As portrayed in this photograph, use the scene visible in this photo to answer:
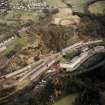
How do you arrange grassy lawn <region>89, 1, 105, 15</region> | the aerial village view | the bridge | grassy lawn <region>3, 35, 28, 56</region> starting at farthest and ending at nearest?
grassy lawn <region>89, 1, 105, 15</region>, grassy lawn <region>3, 35, 28, 56</region>, the bridge, the aerial village view

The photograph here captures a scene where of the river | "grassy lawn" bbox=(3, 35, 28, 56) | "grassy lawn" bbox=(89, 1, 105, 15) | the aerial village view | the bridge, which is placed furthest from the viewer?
"grassy lawn" bbox=(89, 1, 105, 15)

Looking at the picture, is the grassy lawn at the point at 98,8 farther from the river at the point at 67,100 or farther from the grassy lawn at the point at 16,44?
the river at the point at 67,100

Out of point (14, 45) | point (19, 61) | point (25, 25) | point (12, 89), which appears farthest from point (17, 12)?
point (12, 89)

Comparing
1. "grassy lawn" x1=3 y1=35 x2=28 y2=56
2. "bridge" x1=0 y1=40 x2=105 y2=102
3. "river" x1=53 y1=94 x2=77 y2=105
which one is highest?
"grassy lawn" x1=3 y1=35 x2=28 y2=56

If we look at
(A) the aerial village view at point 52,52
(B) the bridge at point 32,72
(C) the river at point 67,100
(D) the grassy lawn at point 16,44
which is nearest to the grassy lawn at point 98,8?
(A) the aerial village view at point 52,52

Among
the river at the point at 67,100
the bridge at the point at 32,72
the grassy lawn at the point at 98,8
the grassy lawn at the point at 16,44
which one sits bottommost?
the river at the point at 67,100

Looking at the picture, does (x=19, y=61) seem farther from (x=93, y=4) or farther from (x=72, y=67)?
(x=93, y=4)

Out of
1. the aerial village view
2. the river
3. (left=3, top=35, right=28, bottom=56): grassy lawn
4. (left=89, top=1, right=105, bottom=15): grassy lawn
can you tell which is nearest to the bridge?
the aerial village view

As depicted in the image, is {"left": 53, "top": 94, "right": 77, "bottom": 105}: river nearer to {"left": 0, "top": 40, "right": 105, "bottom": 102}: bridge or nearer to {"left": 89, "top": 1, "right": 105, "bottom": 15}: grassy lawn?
{"left": 0, "top": 40, "right": 105, "bottom": 102}: bridge

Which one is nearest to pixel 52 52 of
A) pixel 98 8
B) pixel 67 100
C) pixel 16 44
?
pixel 16 44
